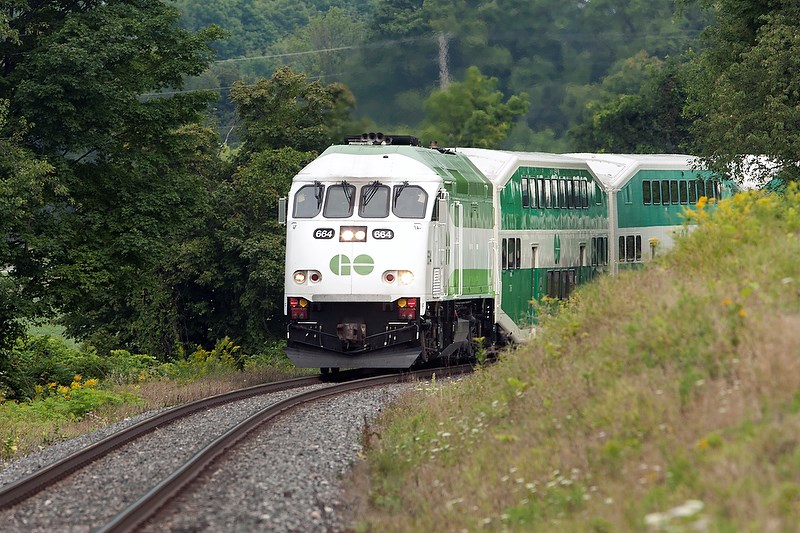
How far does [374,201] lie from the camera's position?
23.5 m

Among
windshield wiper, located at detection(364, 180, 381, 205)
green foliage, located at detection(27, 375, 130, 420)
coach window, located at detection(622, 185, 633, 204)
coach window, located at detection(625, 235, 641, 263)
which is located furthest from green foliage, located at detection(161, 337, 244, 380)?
coach window, located at detection(622, 185, 633, 204)

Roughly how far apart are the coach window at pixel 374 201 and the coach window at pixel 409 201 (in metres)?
0.18

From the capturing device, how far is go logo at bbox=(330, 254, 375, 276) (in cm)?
2306

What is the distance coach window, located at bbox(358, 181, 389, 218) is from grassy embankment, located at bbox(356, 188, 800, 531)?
27.8 feet

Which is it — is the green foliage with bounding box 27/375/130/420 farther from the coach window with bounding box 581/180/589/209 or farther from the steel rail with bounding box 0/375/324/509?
the coach window with bounding box 581/180/589/209

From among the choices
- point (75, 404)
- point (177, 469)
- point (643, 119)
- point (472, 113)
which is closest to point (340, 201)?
point (75, 404)

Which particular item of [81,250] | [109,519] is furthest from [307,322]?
[109,519]

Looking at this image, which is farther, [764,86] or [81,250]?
[81,250]

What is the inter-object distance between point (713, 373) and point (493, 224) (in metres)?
17.4

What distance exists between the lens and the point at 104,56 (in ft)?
89.5

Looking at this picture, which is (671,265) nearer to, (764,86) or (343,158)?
(343,158)

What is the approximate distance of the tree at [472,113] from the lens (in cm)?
5075

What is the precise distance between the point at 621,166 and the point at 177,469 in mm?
23707

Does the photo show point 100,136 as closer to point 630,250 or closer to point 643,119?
point 630,250
